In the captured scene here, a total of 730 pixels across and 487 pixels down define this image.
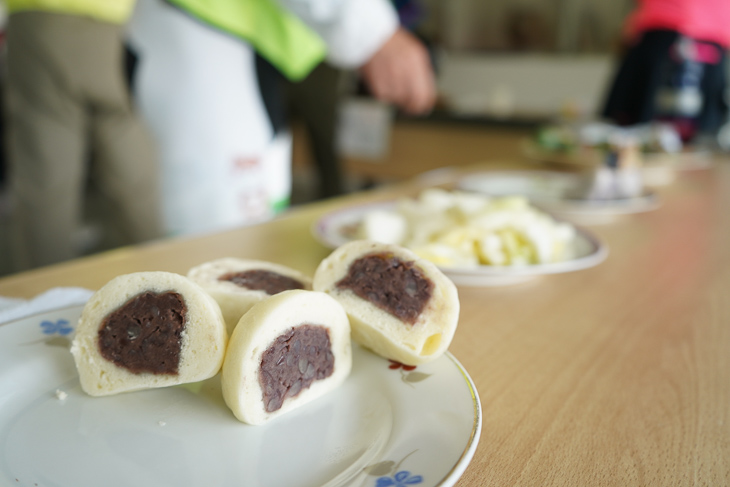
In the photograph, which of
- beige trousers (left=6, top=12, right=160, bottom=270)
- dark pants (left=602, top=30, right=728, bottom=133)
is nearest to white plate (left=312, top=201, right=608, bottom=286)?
beige trousers (left=6, top=12, right=160, bottom=270)

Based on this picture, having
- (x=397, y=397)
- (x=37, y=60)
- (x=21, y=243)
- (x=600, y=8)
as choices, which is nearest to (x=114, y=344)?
(x=397, y=397)

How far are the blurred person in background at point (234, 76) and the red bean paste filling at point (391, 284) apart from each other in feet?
2.18

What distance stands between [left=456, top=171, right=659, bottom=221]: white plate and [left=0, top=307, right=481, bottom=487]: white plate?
0.76 m

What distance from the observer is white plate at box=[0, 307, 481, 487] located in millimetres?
328

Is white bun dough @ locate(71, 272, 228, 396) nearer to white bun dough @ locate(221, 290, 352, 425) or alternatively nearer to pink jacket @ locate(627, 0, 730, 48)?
white bun dough @ locate(221, 290, 352, 425)

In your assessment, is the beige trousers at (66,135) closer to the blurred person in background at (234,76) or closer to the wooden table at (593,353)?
the blurred person in background at (234,76)

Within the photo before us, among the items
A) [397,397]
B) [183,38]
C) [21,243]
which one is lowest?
[21,243]

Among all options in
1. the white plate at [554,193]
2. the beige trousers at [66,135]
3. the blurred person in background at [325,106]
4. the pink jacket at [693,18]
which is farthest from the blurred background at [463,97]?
the white plate at [554,193]

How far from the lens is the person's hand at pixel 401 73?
48.3 inches

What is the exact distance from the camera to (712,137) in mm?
2367

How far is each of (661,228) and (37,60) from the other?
1305 mm

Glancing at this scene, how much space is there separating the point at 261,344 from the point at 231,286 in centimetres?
9

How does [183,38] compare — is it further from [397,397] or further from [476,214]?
[397,397]

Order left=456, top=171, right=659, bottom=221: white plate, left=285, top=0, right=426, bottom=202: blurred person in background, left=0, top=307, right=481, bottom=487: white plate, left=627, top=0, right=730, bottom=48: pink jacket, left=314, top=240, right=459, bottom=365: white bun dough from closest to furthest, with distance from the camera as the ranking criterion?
left=0, top=307, right=481, bottom=487: white plate < left=314, top=240, right=459, bottom=365: white bun dough < left=456, top=171, right=659, bottom=221: white plate < left=627, top=0, right=730, bottom=48: pink jacket < left=285, top=0, right=426, bottom=202: blurred person in background
